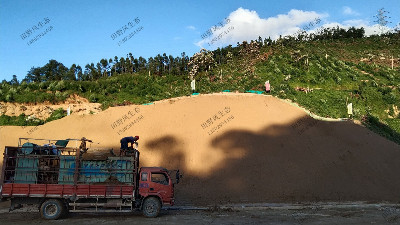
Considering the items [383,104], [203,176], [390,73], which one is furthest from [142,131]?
[390,73]

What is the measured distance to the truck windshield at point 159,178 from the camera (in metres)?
16.0

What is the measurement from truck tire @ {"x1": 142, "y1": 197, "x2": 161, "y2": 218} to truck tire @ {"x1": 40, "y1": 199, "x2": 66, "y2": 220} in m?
3.78

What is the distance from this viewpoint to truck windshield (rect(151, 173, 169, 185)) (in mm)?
15953

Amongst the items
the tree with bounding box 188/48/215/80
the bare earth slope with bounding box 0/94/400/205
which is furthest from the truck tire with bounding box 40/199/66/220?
the tree with bounding box 188/48/215/80

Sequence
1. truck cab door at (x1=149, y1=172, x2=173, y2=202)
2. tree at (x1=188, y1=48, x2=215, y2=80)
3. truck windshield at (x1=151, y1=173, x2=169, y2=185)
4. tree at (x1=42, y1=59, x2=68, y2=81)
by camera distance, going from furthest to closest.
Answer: tree at (x1=42, y1=59, x2=68, y2=81) → tree at (x1=188, y1=48, x2=215, y2=80) → truck windshield at (x1=151, y1=173, x2=169, y2=185) → truck cab door at (x1=149, y1=172, x2=173, y2=202)

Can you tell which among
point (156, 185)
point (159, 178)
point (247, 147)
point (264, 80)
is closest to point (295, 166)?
point (247, 147)

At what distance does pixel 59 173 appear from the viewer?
14.8 m

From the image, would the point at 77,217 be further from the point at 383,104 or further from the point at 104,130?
the point at 383,104

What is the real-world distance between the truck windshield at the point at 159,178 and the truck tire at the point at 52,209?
4331mm

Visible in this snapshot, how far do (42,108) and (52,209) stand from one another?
107 feet

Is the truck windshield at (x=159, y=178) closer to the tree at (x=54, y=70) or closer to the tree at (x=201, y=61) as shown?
the tree at (x=201, y=61)

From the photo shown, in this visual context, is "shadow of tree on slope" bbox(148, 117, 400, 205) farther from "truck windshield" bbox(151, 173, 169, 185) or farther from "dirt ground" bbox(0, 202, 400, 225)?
"truck windshield" bbox(151, 173, 169, 185)

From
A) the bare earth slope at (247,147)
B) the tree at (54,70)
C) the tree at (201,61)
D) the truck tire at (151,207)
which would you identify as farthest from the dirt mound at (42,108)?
the tree at (54,70)

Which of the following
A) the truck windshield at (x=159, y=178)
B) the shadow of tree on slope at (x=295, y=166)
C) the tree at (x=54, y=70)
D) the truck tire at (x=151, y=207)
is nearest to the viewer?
the truck tire at (x=151, y=207)
